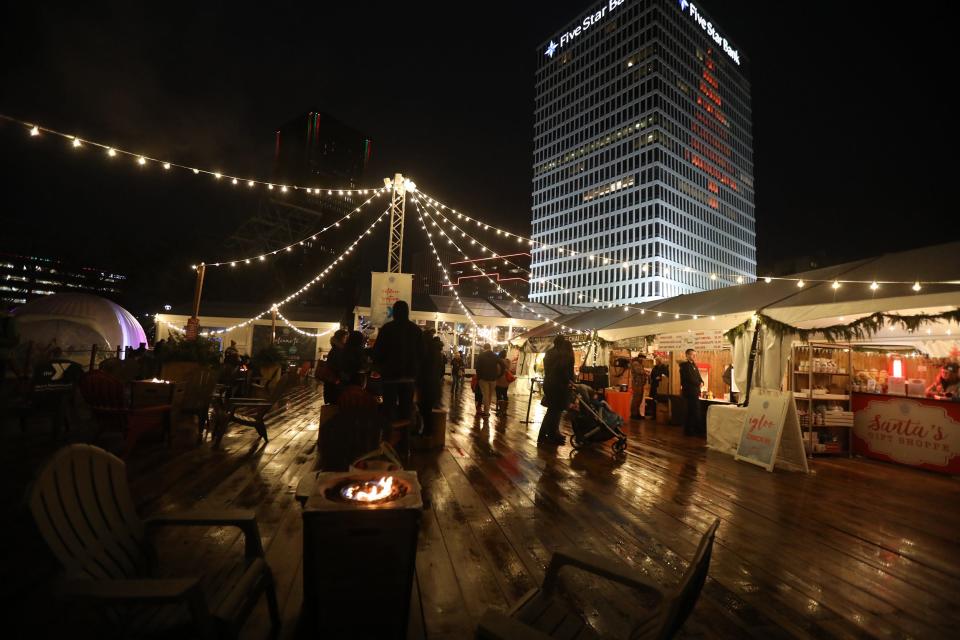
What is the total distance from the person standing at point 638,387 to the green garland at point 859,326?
305 cm

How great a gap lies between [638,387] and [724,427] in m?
3.44

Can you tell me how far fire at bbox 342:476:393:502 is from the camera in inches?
64.6

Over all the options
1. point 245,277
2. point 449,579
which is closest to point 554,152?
point 245,277

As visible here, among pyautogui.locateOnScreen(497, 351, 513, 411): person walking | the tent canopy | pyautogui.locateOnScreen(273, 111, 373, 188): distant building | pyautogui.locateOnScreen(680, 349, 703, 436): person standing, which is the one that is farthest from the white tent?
pyautogui.locateOnScreen(273, 111, 373, 188): distant building

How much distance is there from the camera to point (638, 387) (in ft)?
31.8

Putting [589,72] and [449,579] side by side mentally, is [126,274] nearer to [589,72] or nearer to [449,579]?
[449,579]

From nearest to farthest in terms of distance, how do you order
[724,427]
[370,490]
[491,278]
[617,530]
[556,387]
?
[370,490]
[617,530]
[556,387]
[724,427]
[491,278]

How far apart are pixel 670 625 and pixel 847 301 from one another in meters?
6.82

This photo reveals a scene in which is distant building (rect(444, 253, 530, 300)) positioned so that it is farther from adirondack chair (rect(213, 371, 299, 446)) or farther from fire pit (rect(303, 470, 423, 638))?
fire pit (rect(303, 470, 423, 638))

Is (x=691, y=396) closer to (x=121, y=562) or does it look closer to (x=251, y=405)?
(x=251, y=405)

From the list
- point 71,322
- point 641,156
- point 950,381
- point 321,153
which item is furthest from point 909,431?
point 641,156

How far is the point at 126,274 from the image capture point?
27531 mm

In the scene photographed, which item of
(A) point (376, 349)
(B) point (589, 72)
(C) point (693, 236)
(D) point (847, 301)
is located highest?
(B) point (589, 72)

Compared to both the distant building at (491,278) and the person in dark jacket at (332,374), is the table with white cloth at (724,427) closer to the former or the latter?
the person in dark jacket at (332,374)
